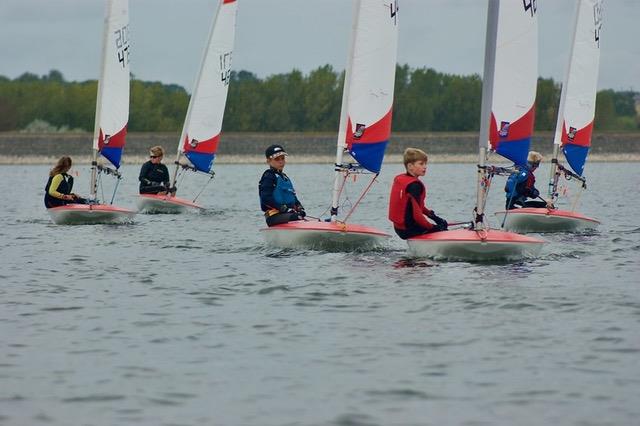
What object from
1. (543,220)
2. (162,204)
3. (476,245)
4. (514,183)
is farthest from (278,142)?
(476,245)

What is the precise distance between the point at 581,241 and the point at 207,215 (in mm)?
9962

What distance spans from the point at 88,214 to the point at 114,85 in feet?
16.2

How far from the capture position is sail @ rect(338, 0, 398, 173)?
17.0 meters

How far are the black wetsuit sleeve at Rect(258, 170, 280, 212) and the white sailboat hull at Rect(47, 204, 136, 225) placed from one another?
5828 millimetres

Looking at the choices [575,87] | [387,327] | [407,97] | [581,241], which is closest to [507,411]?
[387,327]

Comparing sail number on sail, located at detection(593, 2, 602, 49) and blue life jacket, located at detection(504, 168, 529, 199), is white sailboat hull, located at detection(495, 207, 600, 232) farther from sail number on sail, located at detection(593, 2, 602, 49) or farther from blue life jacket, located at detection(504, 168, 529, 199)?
sail number on sail, located at detection(593, 2, 602, 49)

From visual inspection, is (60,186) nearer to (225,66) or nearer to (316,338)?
(225,66)

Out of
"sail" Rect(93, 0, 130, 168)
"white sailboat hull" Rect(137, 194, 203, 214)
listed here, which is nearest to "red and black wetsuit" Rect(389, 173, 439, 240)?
"sail" Rect(93, 0, 130, 168)

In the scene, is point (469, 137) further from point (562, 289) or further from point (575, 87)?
point (562, 289)

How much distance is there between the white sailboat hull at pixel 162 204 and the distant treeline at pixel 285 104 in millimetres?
76820

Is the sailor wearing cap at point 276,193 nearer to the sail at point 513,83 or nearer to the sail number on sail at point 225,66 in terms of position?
the sail at point 513,83

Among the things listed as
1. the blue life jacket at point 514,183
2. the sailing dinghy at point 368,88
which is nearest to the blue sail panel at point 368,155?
the sailing dinghy at point 368,88

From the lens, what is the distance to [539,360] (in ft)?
29.0

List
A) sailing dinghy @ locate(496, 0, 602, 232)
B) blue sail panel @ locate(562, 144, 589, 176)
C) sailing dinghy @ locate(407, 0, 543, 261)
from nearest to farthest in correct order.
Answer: sailing dinghy @ locate(407, 0, 543, 261)
blue sail panel @ locate(562, 144, 589, 176)
sailing dinghy @ locate(496, 0, 602, 232)
